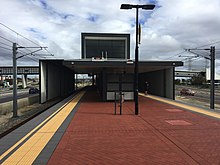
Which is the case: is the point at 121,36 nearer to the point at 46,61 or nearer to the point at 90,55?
the point at 90,55

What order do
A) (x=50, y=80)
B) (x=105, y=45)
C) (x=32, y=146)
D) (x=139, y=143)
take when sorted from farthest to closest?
1. (x=105, y=45)
2. (x=50, y=80)
3. (x=139, y=143)
4. (x=32, y=146)

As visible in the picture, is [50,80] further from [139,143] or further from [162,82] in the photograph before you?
[139,143]

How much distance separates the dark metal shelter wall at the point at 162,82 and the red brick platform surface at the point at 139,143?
12942 mm

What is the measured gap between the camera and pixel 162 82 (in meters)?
25.0

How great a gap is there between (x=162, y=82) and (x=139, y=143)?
19.1 m

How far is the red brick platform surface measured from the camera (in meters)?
5.29

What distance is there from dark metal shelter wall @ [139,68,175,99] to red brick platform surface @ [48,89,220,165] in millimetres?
12942

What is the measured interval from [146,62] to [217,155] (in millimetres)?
12067

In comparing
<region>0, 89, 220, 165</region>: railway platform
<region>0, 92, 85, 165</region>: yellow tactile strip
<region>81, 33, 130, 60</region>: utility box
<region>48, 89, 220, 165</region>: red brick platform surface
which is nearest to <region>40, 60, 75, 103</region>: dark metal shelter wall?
<region>81, 33, 130, 60</region>: utility box

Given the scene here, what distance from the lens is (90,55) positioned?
3538 cm

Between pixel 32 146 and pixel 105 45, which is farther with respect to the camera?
pixel 105 45

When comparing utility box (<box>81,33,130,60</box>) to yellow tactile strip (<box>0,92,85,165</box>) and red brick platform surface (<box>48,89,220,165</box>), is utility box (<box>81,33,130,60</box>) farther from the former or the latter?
yellow tactile strip (<box>0,92,85,165</box>)

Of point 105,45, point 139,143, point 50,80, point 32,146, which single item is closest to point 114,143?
point 139,143

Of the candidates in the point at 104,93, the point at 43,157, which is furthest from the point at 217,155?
the point at 104,93
